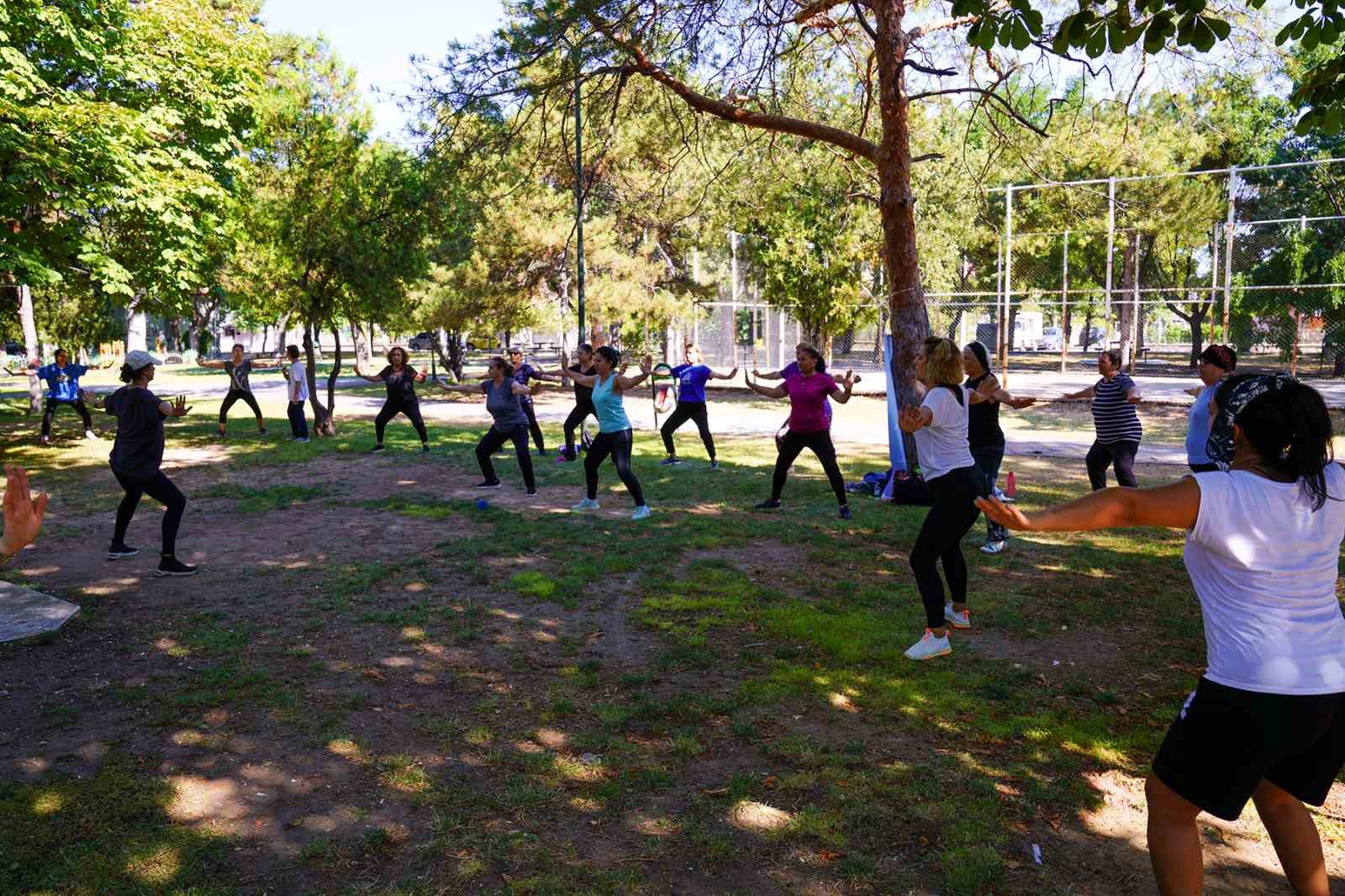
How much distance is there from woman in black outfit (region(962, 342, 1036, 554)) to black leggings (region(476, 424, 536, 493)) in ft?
18.1

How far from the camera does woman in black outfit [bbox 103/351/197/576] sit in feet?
25.8

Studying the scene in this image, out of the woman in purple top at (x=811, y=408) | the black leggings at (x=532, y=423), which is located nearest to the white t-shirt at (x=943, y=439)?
the woman in purple top at (x=811, y=408)

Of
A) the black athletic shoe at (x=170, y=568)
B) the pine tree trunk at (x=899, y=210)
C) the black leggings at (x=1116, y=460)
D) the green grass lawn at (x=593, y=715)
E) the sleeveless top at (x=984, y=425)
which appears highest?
the pine tree trunk at (x=899, y=210)

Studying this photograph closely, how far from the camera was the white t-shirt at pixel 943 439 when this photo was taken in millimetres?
5730

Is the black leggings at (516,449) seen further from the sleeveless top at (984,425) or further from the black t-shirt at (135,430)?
the sleeveless top at (984,425)

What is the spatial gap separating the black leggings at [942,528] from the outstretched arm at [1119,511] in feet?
9.21

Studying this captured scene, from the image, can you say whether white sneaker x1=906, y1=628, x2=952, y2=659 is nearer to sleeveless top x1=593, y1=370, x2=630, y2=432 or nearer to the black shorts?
the black shorts

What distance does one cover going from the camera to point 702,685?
541cm

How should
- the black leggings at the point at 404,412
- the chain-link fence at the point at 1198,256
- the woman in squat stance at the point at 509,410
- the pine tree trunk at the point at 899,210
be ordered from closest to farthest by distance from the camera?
the pine tree trunk at the point at 899,210, the woman in squat stance at the point at 509,410, the black leggings at the point at 404,412, the chain-link fence at the point at 1198,256

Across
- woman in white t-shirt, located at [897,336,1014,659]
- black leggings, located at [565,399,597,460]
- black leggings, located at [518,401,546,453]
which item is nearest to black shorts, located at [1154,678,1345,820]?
woman in white t-shirt, located at [897,336,1014,659]

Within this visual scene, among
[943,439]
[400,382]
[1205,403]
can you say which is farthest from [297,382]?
[1205,403]

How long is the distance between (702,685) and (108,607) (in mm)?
4741

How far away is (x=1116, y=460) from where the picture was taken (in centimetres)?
929

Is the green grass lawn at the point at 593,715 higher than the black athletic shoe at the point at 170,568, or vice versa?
the black athletic shoe at the point at 170,568
